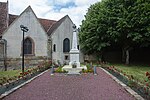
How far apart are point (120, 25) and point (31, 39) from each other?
1461 centimetres

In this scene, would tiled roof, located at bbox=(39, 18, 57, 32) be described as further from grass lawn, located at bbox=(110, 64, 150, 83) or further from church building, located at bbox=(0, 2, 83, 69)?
grass lawn, located at bbox=(110, 64, 150, 83)

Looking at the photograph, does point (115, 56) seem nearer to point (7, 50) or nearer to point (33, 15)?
point (33, 15)

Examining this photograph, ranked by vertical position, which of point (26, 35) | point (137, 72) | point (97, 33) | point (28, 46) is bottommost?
point (137, 72)

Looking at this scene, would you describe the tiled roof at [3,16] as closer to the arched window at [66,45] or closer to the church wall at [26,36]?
the church wall at [26,36]

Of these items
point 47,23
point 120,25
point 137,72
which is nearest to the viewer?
point 137,72

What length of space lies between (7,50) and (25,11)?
657 cm

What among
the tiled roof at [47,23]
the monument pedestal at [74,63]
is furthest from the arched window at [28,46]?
the monument pedestal at [74,63]

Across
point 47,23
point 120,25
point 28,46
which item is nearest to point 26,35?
point 28,46

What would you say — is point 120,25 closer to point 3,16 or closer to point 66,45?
point 66,45

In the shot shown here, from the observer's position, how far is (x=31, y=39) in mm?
32000

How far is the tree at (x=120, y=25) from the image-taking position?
23244mm

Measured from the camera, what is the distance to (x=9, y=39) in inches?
1194

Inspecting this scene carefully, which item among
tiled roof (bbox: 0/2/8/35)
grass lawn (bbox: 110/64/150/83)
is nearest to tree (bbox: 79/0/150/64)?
grass lawn (bbox: 110/64/150/83)

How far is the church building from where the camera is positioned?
30.3m
